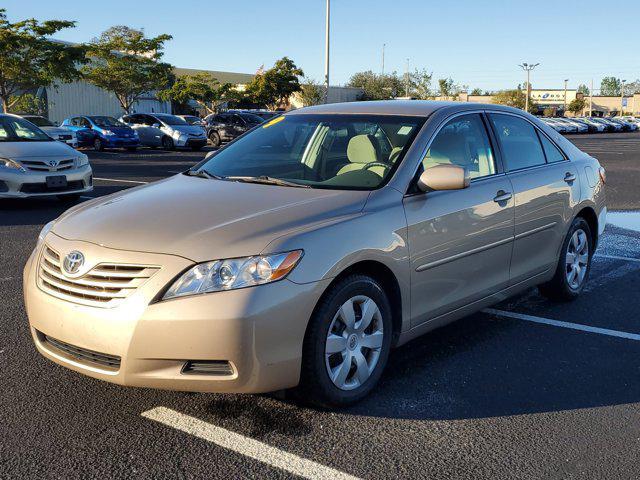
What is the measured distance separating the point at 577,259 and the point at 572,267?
10 centimetres

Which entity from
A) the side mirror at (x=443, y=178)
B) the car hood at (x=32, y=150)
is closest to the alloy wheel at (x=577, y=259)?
the side mirror at (x=443, y=178)

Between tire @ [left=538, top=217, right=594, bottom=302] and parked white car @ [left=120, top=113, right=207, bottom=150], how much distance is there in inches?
935

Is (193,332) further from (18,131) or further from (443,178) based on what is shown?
(18,131)

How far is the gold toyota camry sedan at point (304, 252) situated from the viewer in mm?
3129

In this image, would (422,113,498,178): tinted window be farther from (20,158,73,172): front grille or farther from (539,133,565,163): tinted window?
(20,158,73,172): front grille

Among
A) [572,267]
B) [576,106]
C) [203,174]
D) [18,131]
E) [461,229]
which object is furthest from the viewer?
[576,106]

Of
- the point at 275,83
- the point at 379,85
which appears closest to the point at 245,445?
the point at 275,83

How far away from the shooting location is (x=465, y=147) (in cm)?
462

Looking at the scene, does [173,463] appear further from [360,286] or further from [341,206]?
[341,206]

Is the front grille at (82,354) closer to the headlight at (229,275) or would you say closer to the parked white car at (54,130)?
the headlight at (229,275)

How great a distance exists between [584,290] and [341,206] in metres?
3.28

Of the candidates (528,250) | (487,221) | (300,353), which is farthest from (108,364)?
(528,250)

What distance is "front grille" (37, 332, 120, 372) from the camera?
3.22 meters

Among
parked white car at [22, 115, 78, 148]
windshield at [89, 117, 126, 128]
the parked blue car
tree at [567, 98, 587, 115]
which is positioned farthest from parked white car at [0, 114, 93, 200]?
tree at [567, 98, 587, 115]
